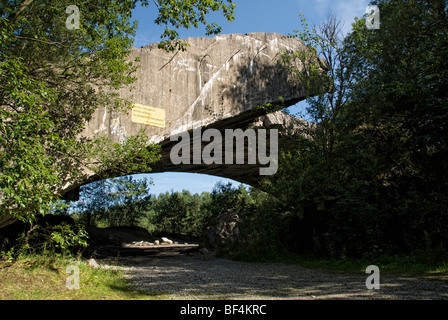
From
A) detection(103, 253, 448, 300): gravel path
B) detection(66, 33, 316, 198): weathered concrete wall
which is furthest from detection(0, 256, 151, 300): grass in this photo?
detection(66, 33, 316, 198): weathered concrete wall

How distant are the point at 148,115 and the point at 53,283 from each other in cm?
651

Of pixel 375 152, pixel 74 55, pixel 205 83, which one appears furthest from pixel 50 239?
pixel 375 152

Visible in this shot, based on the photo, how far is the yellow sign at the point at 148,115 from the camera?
1055 centimetres

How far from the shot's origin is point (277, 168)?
11.4 metres

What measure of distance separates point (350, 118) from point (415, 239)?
3868mm

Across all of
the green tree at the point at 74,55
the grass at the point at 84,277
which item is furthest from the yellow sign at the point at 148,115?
the grass at the point at 84,277

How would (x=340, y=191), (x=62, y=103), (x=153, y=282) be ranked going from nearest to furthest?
(x=153, y=282), (x=62, y=103), (x=340, y=191)

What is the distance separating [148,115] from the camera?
1087 cm

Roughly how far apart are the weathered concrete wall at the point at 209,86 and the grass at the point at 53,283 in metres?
4.27

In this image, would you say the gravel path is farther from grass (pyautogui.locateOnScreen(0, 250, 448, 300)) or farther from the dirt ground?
grass (pyautogui.locateOnScreen(0, 250, 448, 300))

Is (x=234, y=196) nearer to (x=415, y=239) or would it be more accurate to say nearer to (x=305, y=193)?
(x=305, y=193)

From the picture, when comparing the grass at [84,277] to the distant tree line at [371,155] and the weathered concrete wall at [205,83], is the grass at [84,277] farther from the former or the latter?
the weathered concrete wall at [205,83]

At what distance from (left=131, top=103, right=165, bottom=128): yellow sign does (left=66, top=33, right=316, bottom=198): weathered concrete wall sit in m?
0.15

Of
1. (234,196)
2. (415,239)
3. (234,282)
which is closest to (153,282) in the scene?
(234,282)
